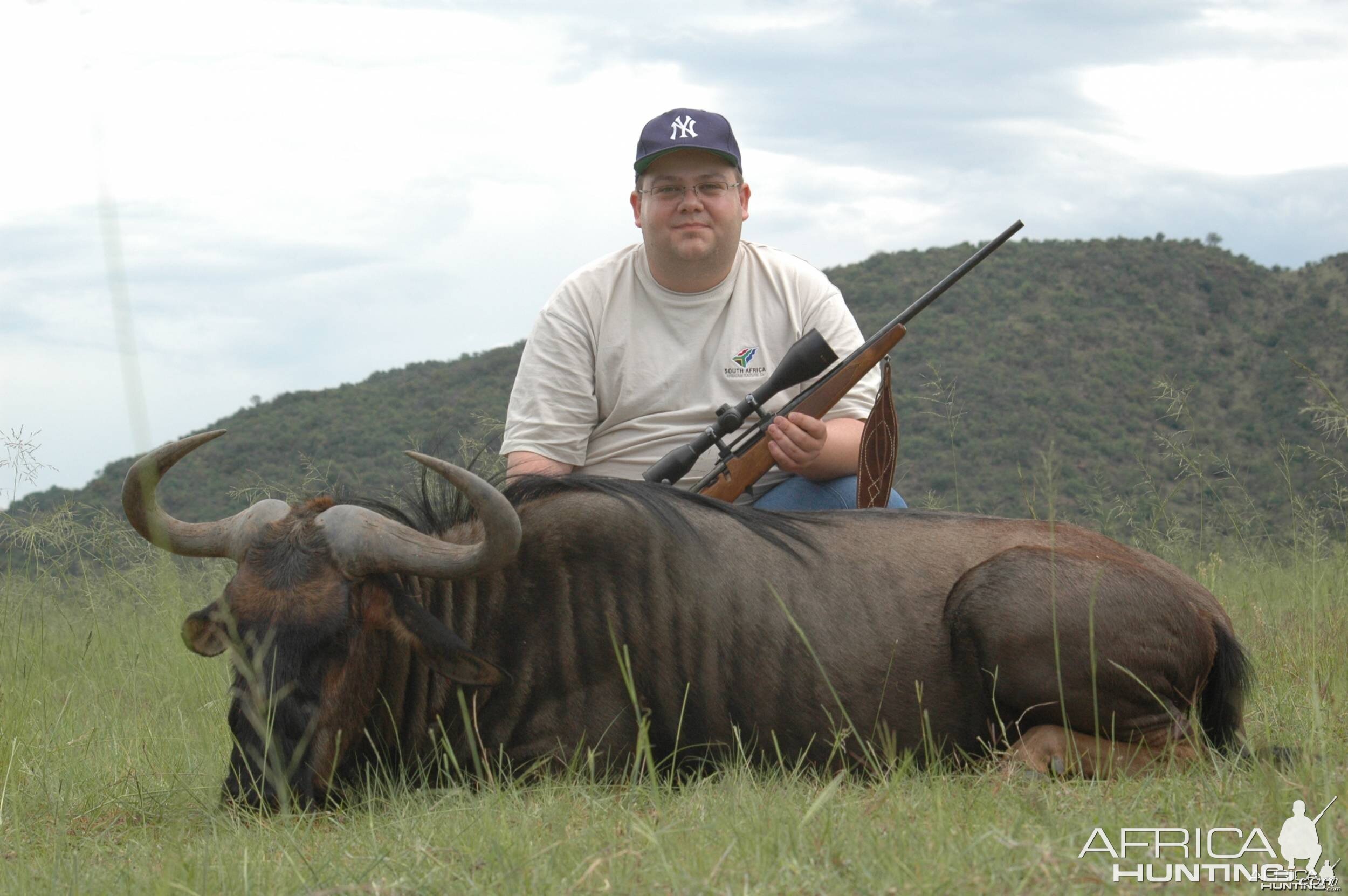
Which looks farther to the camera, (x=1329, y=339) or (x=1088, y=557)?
(x=1329, y=339)

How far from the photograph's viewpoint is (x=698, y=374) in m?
5.63

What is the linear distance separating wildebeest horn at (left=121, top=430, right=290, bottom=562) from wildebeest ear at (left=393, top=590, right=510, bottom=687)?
53cm

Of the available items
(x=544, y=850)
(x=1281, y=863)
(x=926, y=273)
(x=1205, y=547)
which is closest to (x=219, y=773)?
(x=544, y=850)

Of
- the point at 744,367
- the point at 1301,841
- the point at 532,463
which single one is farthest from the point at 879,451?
the point at 1301,841

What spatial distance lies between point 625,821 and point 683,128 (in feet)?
10.4

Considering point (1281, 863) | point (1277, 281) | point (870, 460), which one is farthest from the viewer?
point (1277, 281)

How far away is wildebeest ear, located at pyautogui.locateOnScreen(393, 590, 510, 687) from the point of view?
3770 mm

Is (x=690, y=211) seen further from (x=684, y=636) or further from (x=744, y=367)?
(x=684, y=636)

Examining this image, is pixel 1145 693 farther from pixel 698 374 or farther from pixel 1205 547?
pixel 1205 547

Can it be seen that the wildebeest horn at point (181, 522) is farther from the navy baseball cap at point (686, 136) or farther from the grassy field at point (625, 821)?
the navy baseball cap at point (686, 136)

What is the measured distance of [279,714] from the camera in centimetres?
361

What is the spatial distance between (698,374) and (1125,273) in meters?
28.5

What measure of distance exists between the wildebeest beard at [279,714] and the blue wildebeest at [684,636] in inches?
0.5

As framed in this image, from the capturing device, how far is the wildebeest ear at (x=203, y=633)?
12.8ft
